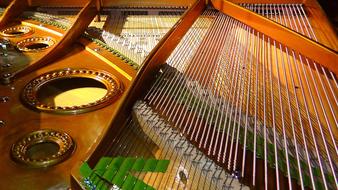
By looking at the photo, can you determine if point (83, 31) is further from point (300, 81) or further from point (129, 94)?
point (300, 81)

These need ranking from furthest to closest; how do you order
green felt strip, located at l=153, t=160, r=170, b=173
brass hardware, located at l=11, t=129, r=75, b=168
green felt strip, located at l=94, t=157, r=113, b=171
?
brass hardware, located at l=11, t=129, r=75, b=168 → green felt strip, located at l=153, t=160, r=170, b=173 → green felt strip, located at l=94, t=157, r=113, b=171

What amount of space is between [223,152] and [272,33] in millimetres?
1491

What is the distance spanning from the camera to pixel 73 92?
3.55 metres

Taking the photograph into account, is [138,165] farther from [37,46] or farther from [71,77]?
[37,46]

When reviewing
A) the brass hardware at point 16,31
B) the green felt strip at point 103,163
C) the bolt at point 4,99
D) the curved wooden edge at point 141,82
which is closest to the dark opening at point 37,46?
the brass hardware at point 16,31

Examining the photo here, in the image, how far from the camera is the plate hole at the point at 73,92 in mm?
3336

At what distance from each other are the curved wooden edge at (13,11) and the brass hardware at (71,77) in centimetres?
131

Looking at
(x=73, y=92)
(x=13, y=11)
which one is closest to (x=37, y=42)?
(x=13, y=11)

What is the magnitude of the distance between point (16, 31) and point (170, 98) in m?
2.27

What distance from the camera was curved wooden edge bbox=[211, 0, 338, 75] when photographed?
2.69 meters

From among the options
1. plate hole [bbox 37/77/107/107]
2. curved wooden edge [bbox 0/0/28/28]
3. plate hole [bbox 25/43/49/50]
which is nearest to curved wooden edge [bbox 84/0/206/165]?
plate hole [bbox 37/77/107/107]

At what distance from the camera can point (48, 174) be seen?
1942 mm

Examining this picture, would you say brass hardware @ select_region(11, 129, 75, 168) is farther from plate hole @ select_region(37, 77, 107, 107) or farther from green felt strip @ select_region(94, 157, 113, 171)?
plate hole @ select_region(37, 77, 107, 107)

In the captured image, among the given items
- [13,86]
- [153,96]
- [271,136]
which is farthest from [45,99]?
[271,136]
